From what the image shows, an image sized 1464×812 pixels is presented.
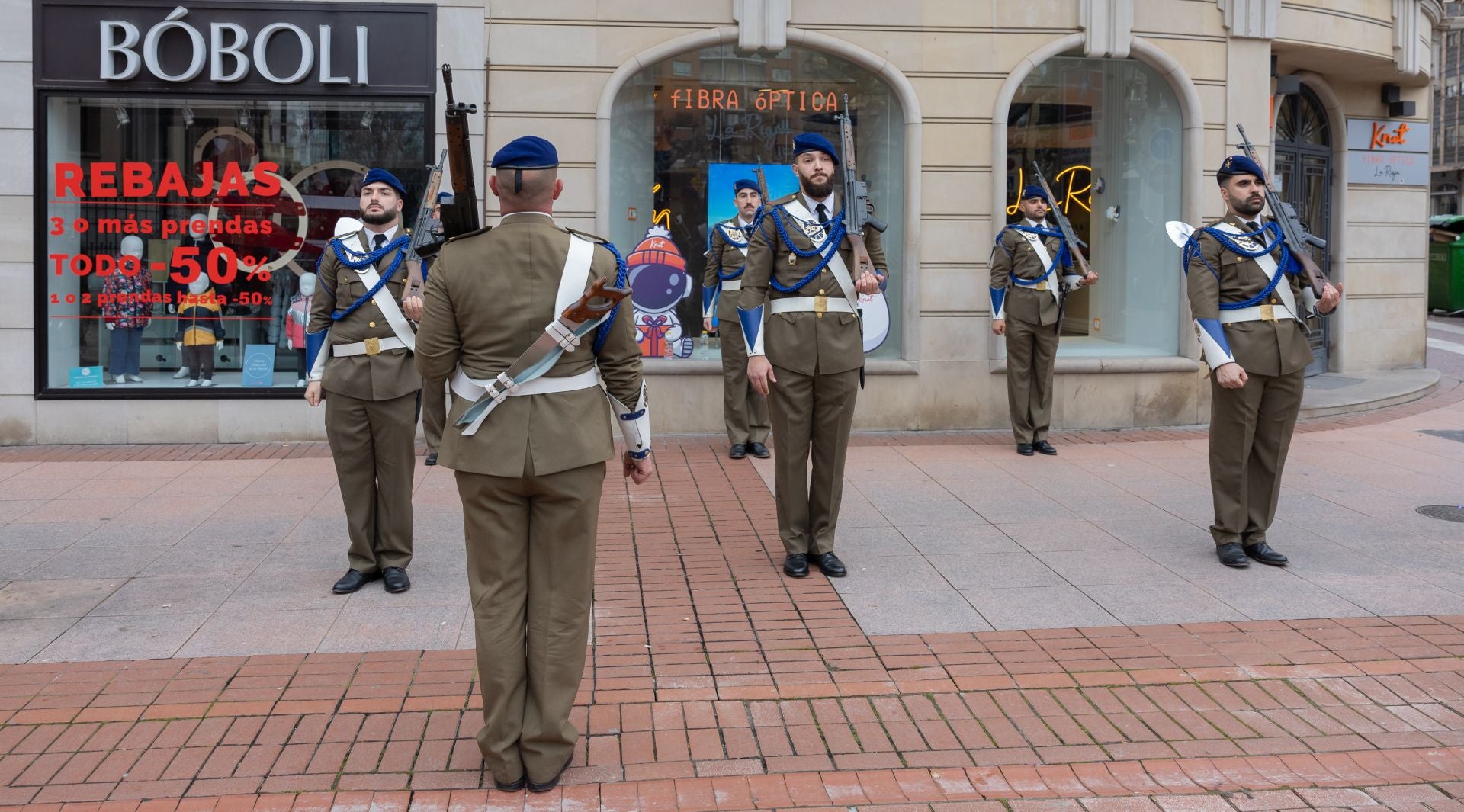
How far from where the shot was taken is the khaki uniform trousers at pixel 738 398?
1078 centimetres

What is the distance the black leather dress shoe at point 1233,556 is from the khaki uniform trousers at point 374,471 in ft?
13.5

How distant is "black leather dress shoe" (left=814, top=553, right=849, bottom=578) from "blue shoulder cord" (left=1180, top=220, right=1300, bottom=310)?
7.66 feet

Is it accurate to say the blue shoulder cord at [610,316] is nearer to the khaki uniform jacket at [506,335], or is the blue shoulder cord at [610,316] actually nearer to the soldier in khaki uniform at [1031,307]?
the khaki uniform jacket at [506,335]

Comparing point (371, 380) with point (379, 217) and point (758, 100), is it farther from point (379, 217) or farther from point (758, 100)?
point (758, 100)

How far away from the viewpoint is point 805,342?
6926 millimetres

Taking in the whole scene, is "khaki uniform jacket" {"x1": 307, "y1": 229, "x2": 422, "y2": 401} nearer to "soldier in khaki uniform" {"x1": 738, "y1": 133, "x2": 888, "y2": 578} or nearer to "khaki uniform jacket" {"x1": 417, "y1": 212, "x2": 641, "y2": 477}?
"soldier in khaki uniform" {"x1": 738, "y1": 133, "x2": 888, "y2": 578}

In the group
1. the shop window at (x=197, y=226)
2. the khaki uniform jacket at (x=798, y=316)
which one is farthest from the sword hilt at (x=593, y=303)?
the shop window at (x=197, y=226)

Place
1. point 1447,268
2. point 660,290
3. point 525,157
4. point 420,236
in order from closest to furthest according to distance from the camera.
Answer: point 525,157, point 420,236, point 660,290, point 1447,268

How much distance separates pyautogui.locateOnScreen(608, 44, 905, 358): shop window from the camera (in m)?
12.0

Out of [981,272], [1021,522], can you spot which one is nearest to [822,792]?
[1021,522]

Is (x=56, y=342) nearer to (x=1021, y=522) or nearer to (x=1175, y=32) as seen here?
(x=1021, y=522)

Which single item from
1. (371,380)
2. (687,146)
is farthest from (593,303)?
(687,146)

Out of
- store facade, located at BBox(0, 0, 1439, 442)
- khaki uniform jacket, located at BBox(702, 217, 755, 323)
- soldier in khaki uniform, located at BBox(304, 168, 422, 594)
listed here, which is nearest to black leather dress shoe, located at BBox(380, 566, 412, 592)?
soldier in khaki uniform, located at BBox(304, 168, 422, 594)

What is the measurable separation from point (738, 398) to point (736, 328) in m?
0.60
